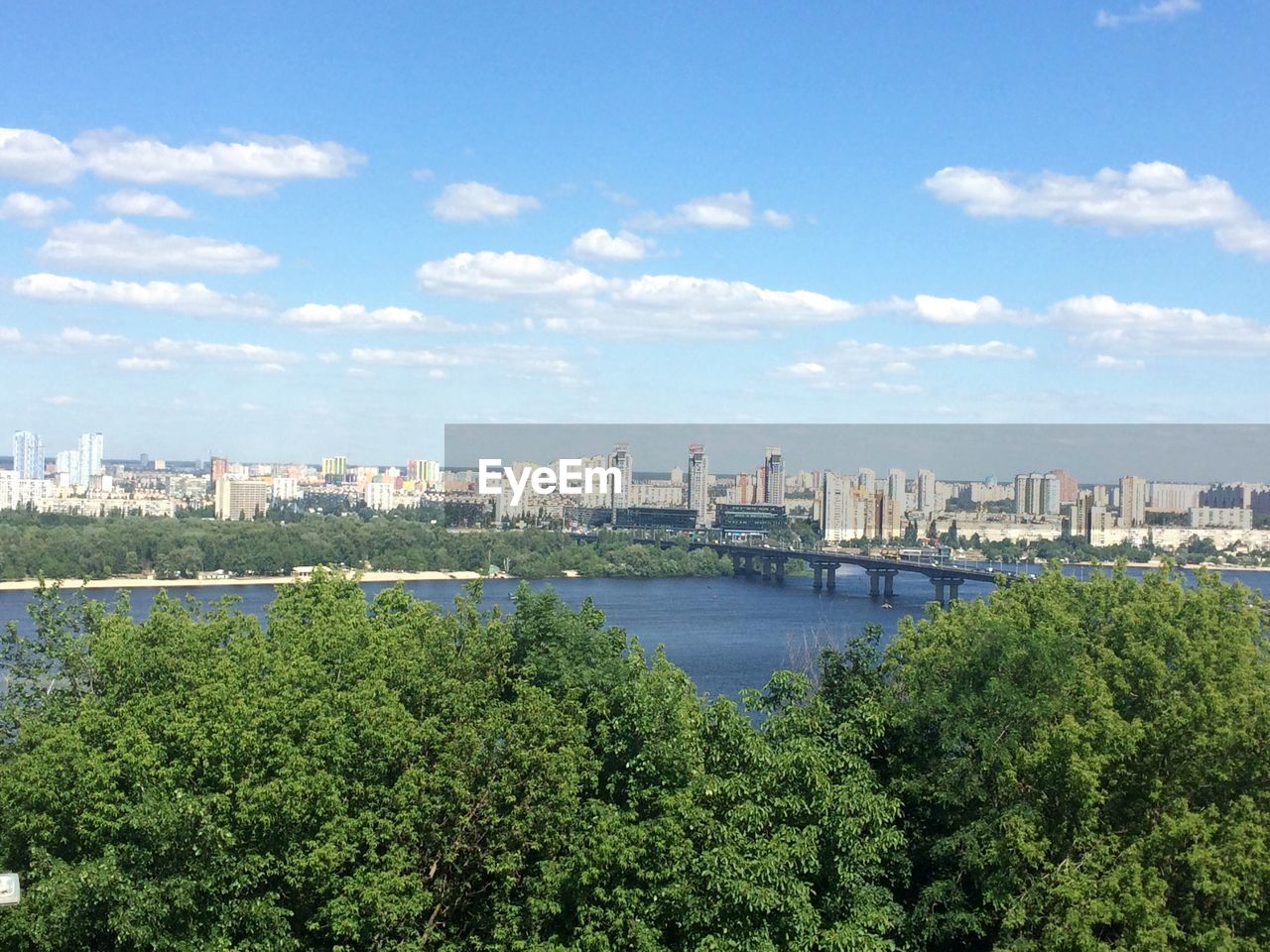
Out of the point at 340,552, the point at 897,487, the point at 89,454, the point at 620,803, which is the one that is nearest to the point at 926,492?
the point at 897,487

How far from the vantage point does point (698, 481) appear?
27188 millimetres

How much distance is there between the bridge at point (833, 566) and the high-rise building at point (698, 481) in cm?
212

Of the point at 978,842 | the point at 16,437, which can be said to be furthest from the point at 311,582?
the point at 16,437

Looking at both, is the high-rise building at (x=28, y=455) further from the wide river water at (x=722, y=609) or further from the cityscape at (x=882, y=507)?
the wide river water at (x=722, y=609)

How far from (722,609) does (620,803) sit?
41.5 feet

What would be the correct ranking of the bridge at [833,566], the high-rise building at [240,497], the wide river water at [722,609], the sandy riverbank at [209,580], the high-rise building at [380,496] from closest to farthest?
the wide river water at [722,609]
the bridge at [833,566]
the sandy riverbank at [209,580]
the high-rise building at [240,497]
the high-rise building at [380,496]

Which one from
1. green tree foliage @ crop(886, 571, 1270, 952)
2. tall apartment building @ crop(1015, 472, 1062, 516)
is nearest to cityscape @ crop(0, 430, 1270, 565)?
tall apartment building @ crop(1015, 472, 1062, 516)

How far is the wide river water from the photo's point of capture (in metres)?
10.5

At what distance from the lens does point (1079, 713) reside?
12.6 feet

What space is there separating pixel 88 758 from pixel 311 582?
1.64 m

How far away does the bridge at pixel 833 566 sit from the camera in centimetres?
1916

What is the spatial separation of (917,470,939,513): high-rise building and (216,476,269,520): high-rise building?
19.8 m

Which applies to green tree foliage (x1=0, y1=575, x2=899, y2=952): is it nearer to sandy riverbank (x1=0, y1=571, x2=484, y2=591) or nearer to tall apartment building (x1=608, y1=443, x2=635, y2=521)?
sandy riverbank (x1=0, y1=571, x2=484, y2=591)

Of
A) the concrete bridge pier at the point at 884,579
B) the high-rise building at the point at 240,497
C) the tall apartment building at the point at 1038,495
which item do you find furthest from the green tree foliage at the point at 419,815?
the high-rise building at the point at 240,497
